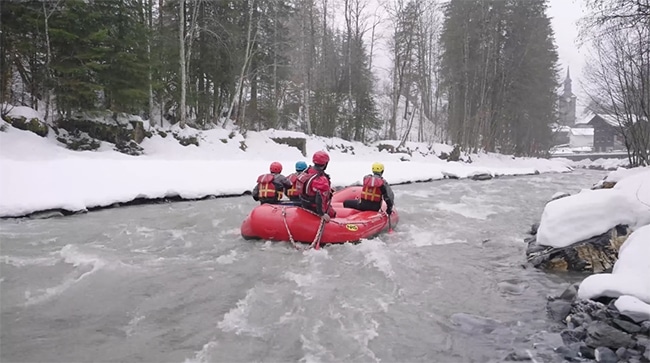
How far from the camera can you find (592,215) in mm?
5957

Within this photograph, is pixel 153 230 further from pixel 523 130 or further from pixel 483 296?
pixel 523 130

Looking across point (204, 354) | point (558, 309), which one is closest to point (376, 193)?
point (558, 309)

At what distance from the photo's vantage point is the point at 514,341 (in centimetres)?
390

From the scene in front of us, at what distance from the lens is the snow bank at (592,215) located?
585cm

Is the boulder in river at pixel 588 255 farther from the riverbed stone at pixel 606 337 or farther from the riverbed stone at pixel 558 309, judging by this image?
the riverbed stone at pixel 606 337

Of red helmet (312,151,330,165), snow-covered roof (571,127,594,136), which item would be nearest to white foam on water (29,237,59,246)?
red helmet (312,151,330,165)

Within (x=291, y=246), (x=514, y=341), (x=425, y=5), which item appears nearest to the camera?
(x=514, y=341)

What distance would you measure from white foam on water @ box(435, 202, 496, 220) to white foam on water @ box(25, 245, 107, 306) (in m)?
7.98

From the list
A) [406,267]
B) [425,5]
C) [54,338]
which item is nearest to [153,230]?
[54,338]

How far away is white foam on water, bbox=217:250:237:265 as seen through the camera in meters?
5.95

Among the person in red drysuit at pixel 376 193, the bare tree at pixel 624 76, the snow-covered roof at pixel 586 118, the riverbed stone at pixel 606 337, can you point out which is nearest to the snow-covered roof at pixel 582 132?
the snow-covered roof at pixel 586 118

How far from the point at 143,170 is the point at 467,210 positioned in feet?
27.4

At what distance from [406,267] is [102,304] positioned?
3.92 metres

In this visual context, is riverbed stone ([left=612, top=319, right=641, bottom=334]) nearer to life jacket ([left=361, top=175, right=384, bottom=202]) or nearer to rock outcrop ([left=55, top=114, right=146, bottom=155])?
life jacket ([left=361, top=175, right=384, bottom=202])
